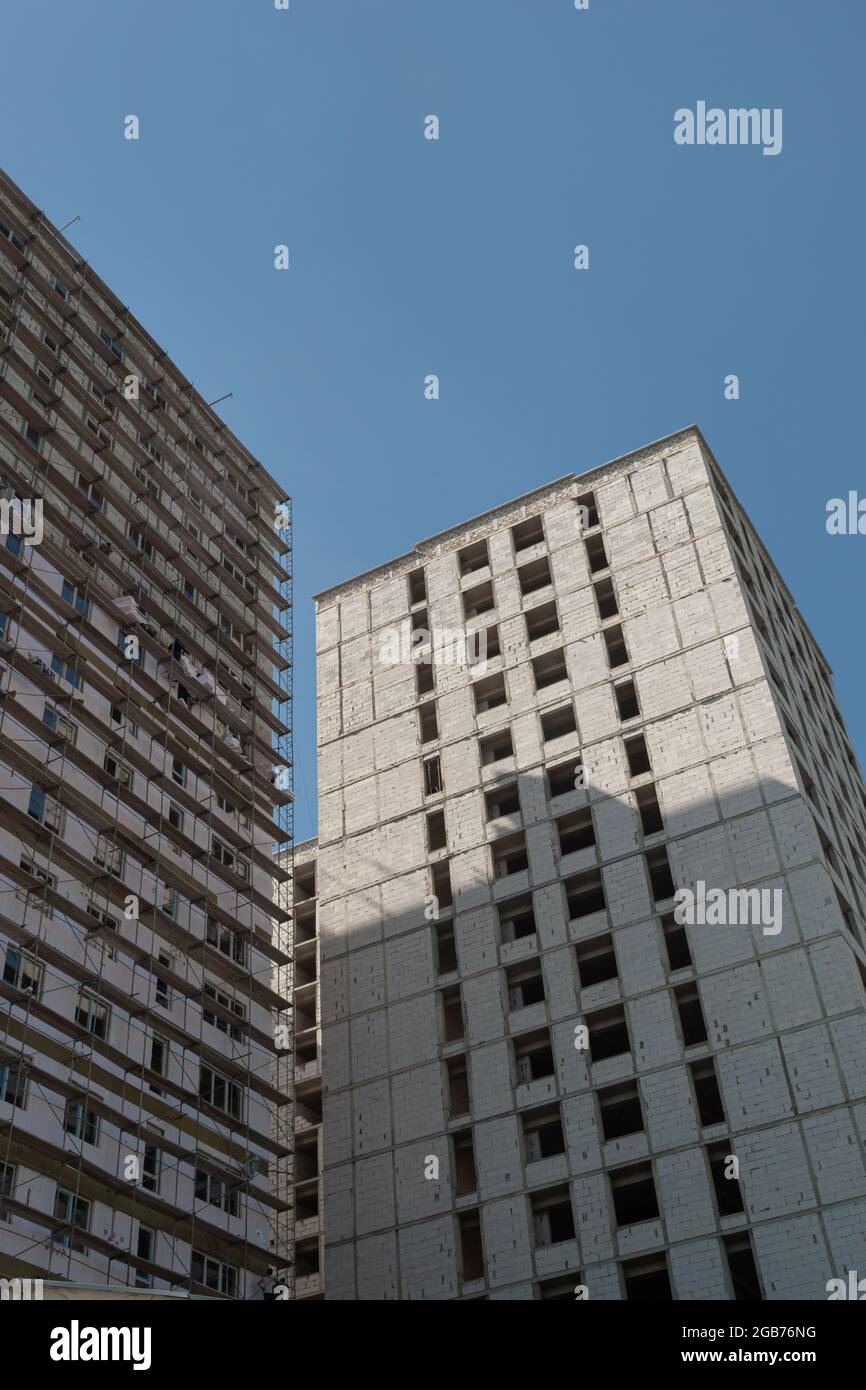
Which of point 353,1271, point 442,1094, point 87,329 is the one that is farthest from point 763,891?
point 87,329

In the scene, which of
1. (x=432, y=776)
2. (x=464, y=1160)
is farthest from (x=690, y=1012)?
(x=432, y=776)

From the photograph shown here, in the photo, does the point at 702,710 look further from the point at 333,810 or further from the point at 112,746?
the point at 112,746

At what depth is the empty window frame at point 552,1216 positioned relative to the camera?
46875 mm

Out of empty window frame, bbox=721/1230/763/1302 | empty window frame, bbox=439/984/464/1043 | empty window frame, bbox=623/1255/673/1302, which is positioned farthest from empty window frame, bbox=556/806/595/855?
empty window frame, bbox=721/1230/763/1302

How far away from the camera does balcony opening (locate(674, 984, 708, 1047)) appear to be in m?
49.0

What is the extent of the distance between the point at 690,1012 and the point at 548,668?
53.4ft

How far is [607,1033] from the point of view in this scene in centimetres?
5031

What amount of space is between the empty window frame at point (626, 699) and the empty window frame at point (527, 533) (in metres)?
10.2

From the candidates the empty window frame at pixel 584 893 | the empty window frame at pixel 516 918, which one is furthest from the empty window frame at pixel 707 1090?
the empty window frame at pixel 516 918

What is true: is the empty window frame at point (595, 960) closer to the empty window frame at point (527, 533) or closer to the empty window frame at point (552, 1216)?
the empty window frame at point (552, 1216)

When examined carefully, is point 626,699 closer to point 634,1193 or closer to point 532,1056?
point 532,1056

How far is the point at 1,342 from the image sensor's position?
178 ft

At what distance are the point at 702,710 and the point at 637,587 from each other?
733cm
